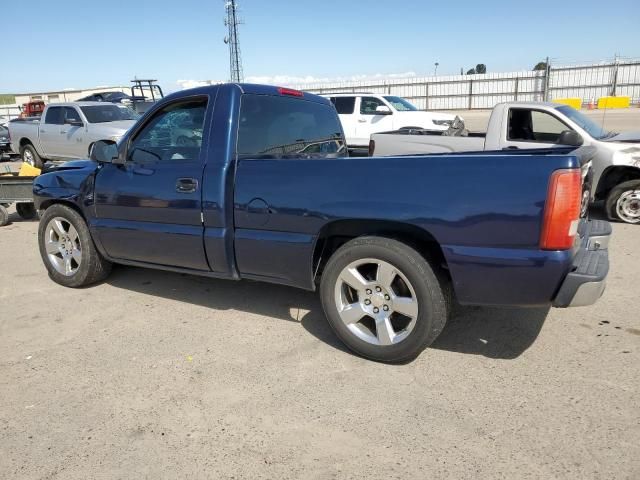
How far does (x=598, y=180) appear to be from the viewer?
23.0ft

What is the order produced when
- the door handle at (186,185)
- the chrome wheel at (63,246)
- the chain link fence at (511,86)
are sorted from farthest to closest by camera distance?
1. the chain link fence at (511,86)
2. the chrome wheel at (63,246)
3. the door handle at (186,185)

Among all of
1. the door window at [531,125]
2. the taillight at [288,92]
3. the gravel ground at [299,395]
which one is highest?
the taillight at [288,92]

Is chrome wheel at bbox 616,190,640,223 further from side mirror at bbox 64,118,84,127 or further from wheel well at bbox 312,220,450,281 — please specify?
side mirror at bbox 64,118,84,127

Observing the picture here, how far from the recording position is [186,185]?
373cm

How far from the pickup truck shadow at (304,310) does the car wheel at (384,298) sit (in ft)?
0.91

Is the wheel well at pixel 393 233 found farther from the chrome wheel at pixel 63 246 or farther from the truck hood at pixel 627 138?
the truck hood at pixel 627 138

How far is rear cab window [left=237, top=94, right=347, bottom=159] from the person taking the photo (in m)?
3.78

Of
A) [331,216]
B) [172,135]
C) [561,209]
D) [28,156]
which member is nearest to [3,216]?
[172,135]

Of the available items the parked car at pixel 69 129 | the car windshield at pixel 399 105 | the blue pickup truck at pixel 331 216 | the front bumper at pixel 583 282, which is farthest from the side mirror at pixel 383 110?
the front bumper at pixel 583 282

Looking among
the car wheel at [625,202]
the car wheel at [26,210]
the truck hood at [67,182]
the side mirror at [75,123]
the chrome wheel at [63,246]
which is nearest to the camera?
the truck hood at [67,182]

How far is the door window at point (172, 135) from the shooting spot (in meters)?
3.86

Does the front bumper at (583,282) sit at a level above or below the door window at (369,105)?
below

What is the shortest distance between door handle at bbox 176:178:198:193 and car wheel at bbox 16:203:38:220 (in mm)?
6133

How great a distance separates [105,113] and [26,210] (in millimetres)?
4743
